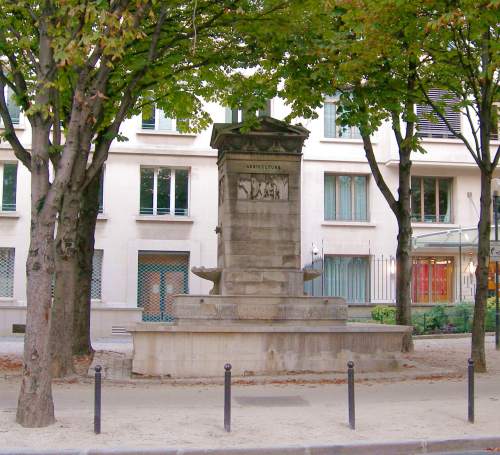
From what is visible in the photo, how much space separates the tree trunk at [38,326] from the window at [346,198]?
21838 millimetres

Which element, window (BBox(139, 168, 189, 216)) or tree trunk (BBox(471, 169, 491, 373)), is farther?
window (BBox(139, 168, 189, 216))

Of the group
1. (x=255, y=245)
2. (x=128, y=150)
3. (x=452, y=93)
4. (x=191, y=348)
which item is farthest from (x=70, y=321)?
(x=128, y=150)

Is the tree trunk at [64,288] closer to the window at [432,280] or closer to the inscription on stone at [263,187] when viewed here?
the inscription on stone at [263,187]

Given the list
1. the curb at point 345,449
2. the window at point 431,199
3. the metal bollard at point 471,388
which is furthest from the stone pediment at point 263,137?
the window at point 431,199

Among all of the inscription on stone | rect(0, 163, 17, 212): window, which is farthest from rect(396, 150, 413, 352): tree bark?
rect(0, 163, 17, 212): window

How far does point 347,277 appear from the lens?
98.0ft

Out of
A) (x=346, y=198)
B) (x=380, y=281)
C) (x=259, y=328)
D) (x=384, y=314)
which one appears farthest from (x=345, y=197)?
(x=259, y=328)

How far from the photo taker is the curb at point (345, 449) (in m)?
7.97

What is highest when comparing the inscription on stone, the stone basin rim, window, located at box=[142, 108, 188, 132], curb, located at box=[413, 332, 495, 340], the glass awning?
window, located at box=[142, 108, 188, 132]

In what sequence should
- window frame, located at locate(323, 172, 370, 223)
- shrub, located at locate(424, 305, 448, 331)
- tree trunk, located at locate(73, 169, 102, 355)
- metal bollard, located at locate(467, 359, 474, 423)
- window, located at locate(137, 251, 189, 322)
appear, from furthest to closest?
window frame, located at locate(323, 172, 370, 223) < window, located at locate(137, 251, 189, 322) < shrub, located at locate(424, 305, 448, 331) < tree trunk, located at locate(73, 169, 102, 355) < metal bollard, located at locate(467, 359, 474, 423)

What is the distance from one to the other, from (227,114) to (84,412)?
67.9 ft

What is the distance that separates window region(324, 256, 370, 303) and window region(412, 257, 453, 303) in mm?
2216

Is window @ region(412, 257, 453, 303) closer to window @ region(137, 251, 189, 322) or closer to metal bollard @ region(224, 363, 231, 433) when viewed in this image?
window @ region(137, 251, 189, 322)

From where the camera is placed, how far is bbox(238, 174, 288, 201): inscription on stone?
601 inches
